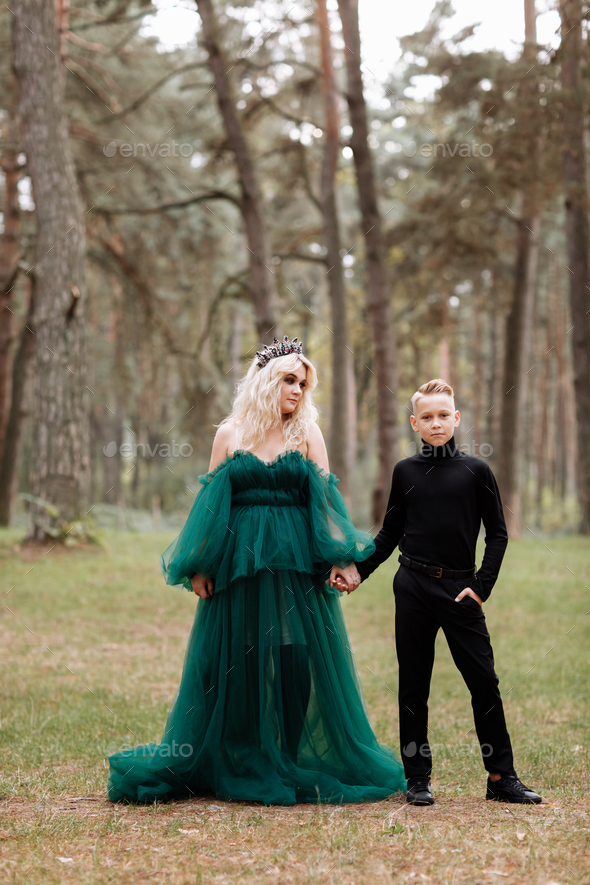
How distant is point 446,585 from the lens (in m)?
4.04

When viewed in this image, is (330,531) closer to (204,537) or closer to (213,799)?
(204,537)

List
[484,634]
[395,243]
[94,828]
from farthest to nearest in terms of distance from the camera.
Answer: [395,243] → [484,634] → [94,828]

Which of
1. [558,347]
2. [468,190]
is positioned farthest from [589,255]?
[558,347]

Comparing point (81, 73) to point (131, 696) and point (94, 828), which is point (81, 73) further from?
point (94, 828)

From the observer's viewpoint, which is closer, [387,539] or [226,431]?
[387,539]

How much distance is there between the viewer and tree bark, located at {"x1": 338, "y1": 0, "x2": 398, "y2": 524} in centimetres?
1479

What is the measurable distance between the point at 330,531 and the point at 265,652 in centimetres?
68

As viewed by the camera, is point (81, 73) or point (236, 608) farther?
point (81, 73)

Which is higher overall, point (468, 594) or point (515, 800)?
point (468, 594)

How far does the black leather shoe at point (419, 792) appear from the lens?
3986 mm

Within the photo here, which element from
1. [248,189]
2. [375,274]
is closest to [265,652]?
[248,189]

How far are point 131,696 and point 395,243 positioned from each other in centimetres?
1388

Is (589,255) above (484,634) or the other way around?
above

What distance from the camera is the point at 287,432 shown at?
4555 millimetres
